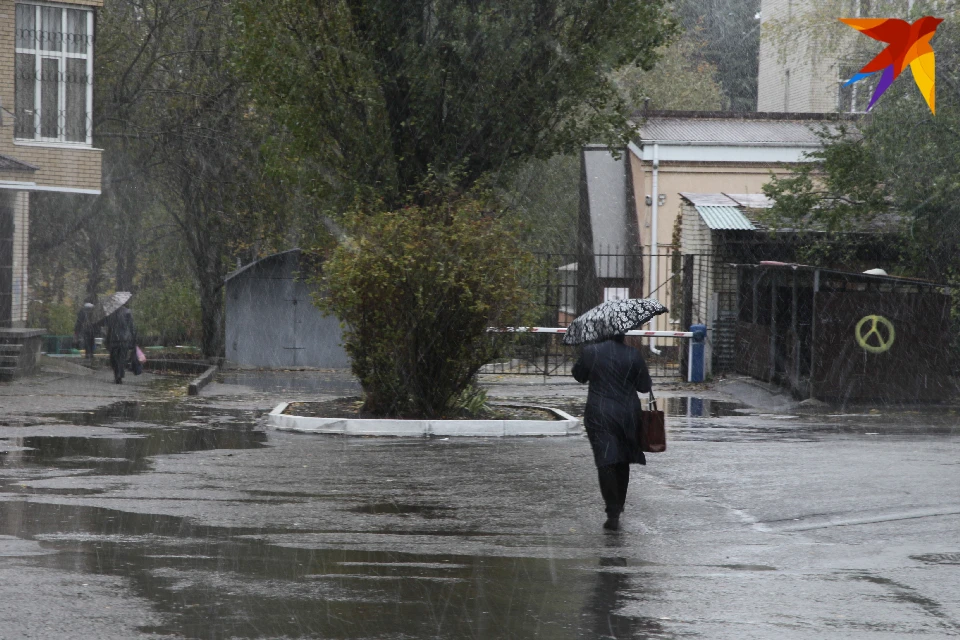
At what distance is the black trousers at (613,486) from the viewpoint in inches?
348

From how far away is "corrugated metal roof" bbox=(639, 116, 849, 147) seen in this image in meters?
30.9

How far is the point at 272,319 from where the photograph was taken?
29.2 meters

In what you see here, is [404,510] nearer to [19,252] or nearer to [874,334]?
[874,334]

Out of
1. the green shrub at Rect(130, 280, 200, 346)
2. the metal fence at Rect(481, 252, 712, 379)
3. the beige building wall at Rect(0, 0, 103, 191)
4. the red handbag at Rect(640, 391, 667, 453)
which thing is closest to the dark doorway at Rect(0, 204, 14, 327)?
the beige building wall at Rect(0, 0, 103, 191)

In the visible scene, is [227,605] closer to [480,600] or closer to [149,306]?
[480,600]

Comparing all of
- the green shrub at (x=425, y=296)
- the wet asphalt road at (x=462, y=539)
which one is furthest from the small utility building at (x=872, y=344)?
the green shrub at (x=425, y=296)

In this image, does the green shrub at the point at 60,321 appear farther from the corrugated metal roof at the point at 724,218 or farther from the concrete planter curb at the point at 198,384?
the corrugated metal roof at the point at 724,218

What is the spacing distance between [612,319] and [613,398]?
628 mm

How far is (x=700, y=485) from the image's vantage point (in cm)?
1103

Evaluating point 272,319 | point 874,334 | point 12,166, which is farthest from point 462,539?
point 272,319

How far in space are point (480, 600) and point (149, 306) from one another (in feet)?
106

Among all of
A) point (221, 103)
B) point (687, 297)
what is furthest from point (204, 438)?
point (221, 103)

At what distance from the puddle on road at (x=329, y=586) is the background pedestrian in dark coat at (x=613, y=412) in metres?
1.33

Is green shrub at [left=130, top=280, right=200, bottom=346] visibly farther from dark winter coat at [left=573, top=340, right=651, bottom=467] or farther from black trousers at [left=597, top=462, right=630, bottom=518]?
black trousers at [left=597, top=462, right=630, bottom=518]
